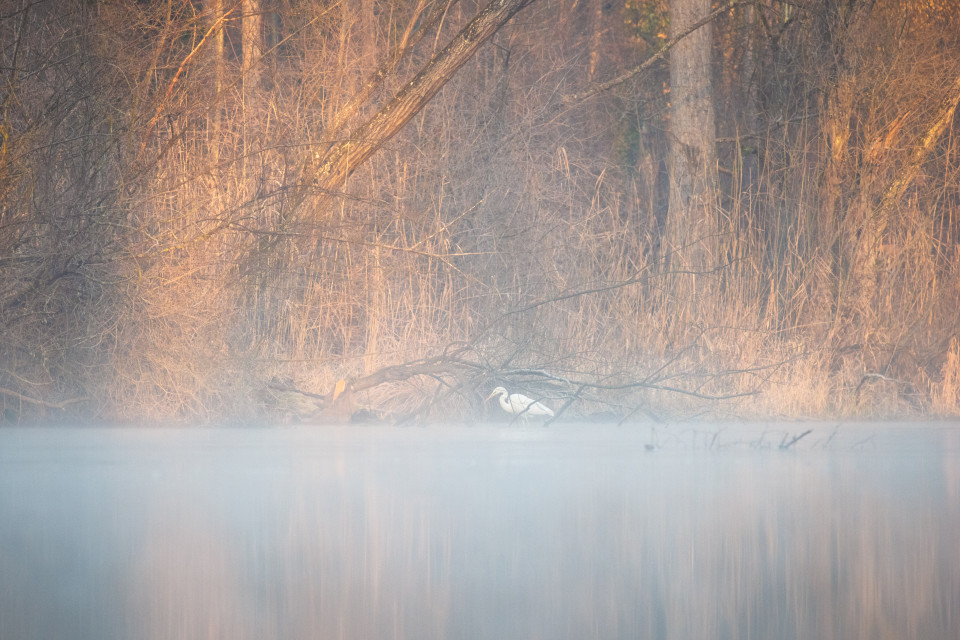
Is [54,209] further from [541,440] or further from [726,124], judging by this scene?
[726,124]

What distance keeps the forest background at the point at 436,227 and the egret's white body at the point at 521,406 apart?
0.38 feet

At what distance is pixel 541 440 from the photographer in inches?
195

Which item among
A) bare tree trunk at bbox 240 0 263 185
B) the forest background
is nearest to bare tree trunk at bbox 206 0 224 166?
the forest background

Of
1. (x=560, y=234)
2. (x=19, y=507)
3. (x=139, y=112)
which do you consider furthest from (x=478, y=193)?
(x=19, y=507)

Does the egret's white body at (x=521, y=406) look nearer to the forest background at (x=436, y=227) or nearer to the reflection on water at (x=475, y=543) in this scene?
the forest background at (x=436, y=227)

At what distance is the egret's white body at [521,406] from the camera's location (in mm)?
5461

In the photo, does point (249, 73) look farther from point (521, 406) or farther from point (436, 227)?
point (521, 406)

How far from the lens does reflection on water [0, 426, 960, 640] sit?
78.0 inches

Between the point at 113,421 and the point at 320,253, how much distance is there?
1629mm

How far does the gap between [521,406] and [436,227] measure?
1607mm

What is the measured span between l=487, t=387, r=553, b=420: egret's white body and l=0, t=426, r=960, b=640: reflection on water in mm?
832

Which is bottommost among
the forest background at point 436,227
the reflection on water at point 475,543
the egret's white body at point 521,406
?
the reflection on water at point 475,543

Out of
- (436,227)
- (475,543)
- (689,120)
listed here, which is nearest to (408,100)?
(436,227)

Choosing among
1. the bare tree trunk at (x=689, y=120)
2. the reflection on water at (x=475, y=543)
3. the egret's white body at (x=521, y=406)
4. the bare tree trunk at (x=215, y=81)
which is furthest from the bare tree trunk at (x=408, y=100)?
the bare tree trunk at (x=689, y=120)
